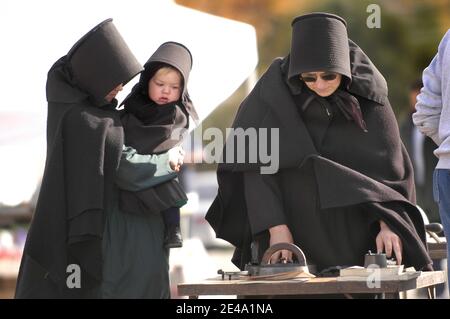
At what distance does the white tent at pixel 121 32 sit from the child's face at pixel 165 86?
806mm

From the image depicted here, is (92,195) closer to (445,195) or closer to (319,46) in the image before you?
(319,46)

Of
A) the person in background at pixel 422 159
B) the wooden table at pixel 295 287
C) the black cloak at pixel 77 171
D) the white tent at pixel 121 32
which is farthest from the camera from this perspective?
the person in background at pixel 422 159

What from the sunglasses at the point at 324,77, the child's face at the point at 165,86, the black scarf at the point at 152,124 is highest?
the child's face at the point at 165,86

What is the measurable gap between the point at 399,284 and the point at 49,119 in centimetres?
187

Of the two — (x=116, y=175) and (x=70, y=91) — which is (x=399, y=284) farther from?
(x=70, y=91)

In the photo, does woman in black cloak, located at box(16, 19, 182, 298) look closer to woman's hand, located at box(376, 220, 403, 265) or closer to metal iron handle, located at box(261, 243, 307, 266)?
metal iron handle, located at box(261, 243, 307, 266)

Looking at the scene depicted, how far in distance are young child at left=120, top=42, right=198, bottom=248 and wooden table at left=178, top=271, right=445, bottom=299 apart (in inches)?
23.1

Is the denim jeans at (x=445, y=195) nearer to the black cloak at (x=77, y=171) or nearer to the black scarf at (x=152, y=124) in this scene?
the black scarf at (x=152, y=124)

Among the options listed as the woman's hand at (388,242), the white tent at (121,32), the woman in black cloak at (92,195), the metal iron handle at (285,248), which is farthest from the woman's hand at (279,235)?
the white tent at (121,32)

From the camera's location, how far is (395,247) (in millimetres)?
5480

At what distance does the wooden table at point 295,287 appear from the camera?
4.96 meters
